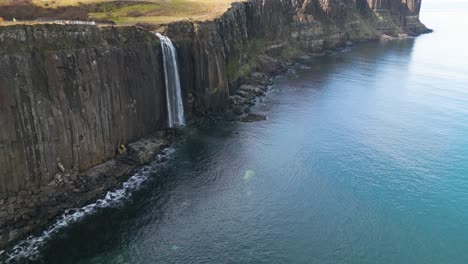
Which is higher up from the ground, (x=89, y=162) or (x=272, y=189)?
(x=89, y=162)

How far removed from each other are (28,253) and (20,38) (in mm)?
22093

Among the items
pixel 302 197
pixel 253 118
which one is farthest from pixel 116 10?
pixel 302 197

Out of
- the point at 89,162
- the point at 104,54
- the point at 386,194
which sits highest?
the point at 104,54

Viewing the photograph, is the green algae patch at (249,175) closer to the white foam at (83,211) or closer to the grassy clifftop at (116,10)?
the white foam at (83,211)

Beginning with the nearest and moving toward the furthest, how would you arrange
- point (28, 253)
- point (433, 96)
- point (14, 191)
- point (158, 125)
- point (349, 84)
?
point (28, 253) → point (14, 191) → point (158, 125) → point (433, 96) → point (349, 84)

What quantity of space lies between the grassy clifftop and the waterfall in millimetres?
7872

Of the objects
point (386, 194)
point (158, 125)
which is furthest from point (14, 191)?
point (386, 194)

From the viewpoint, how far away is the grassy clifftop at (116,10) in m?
58.3

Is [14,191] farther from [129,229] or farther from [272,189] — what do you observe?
[272,189]

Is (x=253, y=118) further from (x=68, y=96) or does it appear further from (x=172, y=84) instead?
(x=68, y=96)

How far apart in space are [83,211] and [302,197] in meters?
25.4

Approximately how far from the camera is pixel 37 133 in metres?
42.5

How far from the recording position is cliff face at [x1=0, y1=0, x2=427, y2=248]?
132 feet

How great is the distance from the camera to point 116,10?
7569 cm
